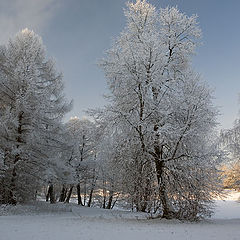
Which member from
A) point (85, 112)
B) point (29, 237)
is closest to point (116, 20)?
point (85, 112)

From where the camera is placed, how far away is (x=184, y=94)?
12000 millimetres

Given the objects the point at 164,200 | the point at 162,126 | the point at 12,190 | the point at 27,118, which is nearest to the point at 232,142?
the point at 162,126

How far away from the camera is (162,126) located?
11016 millimetres

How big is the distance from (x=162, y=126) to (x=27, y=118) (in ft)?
31.9

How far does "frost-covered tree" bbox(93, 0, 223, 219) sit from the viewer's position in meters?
11.2

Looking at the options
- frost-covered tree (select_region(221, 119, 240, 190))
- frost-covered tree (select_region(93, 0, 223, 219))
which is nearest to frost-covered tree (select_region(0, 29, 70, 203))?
frost-covered tree (select_region(93, 0, 223, 219))

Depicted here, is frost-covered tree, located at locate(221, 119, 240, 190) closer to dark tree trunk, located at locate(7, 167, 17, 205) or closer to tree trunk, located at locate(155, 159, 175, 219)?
tree trunk, located at locate(155, 159, 175, 219)

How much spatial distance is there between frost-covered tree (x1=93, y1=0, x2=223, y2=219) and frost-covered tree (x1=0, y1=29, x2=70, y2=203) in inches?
235

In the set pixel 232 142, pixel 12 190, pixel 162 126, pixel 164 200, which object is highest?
pixel 162 126

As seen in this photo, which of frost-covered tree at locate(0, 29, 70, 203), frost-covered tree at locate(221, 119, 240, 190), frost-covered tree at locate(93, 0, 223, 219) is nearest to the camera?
frost-covered tree at locate(93, 0, 223, 219)

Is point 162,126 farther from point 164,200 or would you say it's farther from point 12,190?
point 12,190

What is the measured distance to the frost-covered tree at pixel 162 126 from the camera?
36.8 ft

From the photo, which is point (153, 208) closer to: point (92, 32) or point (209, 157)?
point (209, 157)

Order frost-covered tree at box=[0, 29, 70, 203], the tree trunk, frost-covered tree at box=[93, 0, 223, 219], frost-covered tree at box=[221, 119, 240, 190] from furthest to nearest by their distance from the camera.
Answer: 1. frost-covered tree at box=[0, 29, 70, 203]
2. frost-covered tree at box=[221, 119, 240, 190]
3. the tree trunk
4. frost-covered tree at box=[93, 0, 223, 219]
